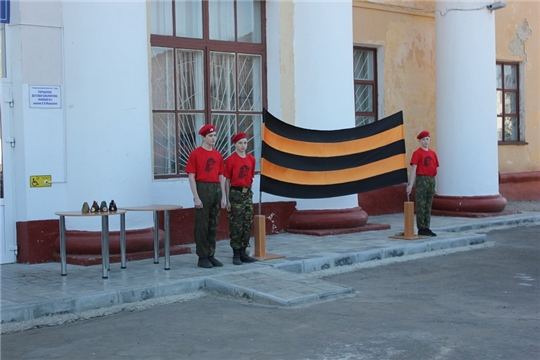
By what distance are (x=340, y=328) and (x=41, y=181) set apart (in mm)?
4751

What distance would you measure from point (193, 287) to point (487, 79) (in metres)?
8.69

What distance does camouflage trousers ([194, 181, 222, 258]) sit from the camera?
8.45 metres

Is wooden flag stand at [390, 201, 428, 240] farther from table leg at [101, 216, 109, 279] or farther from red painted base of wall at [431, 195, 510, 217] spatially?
table leg at [101, 216, 109, 279]

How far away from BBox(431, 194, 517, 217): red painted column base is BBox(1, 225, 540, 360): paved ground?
5575 mm

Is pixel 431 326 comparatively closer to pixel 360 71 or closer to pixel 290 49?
pixel 290 49

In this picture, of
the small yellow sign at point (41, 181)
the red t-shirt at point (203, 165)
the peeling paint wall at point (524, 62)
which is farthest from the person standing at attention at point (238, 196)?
the peeling paint wall at point (524, 62)

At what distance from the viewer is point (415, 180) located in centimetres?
1143

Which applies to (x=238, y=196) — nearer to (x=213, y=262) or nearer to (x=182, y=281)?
(x=213, y=262)

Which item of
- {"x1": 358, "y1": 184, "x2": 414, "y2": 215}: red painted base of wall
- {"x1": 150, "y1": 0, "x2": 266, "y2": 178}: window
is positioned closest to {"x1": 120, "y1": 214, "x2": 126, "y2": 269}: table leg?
{"x1": 150, "y1": 0, "x2": 266, "y2": 178}: window

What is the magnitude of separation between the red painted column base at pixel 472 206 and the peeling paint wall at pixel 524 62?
292cm

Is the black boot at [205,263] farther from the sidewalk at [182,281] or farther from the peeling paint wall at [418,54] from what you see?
the peeling paint wall at [418,54]

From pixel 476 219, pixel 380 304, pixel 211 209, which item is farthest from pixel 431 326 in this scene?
pixel 476 219

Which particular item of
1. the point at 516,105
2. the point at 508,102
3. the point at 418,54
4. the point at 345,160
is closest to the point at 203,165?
the point at 345,160

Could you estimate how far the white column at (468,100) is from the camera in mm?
13961
